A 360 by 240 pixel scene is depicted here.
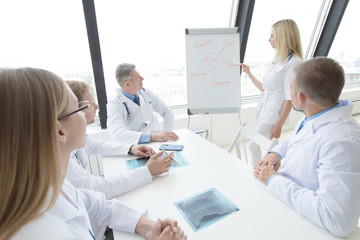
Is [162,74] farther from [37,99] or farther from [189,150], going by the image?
[37,99]

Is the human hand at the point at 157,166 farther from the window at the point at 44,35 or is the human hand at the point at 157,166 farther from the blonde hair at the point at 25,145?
the window at the point at 44,35

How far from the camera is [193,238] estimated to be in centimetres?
74

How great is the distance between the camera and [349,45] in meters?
4.03

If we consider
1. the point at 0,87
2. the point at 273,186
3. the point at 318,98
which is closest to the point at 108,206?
the point at 0,87

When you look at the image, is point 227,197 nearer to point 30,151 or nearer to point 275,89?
point 30,151

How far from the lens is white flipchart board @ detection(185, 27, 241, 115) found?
7.13 feet

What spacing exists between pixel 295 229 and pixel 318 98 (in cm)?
60

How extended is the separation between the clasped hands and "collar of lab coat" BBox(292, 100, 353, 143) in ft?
0.75

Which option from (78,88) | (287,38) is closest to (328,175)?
(78,88)

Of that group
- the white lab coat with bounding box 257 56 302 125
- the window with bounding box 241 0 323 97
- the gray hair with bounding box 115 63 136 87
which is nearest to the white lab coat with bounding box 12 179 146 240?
the gray hair with bounding box 115 63 136 87

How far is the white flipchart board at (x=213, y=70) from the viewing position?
2.17m

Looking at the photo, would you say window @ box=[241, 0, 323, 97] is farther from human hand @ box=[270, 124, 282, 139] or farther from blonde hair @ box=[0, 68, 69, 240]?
blonde hair @ box=[0, 68, 69, 240]

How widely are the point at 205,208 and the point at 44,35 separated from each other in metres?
2.31

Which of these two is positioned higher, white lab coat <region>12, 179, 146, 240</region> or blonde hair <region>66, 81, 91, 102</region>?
blonde hair <region>66, 81, 91, 102</region>
